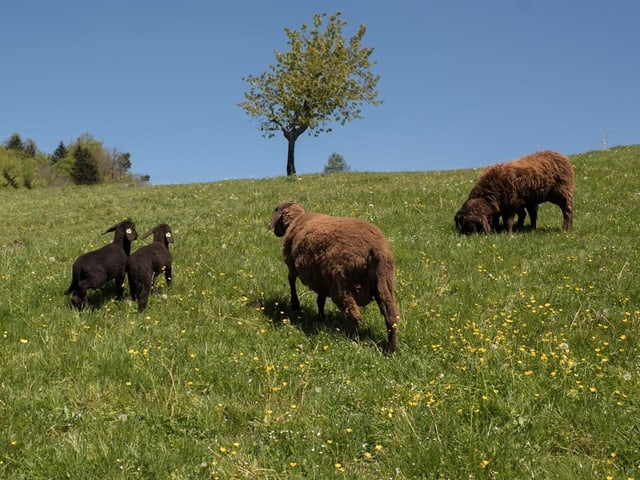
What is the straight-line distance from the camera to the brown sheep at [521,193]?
11383 mm

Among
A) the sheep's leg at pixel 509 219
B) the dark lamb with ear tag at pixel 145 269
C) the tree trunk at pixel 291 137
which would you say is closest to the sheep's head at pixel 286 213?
the dark lamb with ear tag at pixel 145 269

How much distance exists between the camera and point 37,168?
284 feet

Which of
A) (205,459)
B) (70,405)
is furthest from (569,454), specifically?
(70,405)

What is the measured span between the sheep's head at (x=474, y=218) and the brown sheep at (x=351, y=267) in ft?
18.4

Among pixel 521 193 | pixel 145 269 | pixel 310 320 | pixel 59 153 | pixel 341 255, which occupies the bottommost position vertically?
pixel 310 320

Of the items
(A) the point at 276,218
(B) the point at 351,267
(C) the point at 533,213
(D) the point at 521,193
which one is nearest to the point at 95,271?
(A) the point at 276,218

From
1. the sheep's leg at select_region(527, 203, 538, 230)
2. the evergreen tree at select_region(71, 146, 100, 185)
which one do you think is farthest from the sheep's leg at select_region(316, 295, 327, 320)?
the evergreen tree at select_region(71, 146, 100, 185)

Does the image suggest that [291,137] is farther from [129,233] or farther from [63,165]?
[63,165]

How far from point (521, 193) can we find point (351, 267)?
7.06 meters

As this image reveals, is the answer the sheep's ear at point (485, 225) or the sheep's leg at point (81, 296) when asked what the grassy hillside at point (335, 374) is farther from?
the sheep's ear at point (485, 225)

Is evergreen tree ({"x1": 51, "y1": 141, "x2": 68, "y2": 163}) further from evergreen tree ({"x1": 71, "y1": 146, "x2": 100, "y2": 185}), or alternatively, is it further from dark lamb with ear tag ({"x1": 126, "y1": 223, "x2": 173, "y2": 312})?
dark lamb with ear tag ({"x1": 126, "y1": 223, "x2": 173, "y2": 312})

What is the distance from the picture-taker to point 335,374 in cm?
534

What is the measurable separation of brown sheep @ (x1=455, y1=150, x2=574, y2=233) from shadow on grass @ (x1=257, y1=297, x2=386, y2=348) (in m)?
5.17

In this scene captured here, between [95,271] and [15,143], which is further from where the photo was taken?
[15,143]
